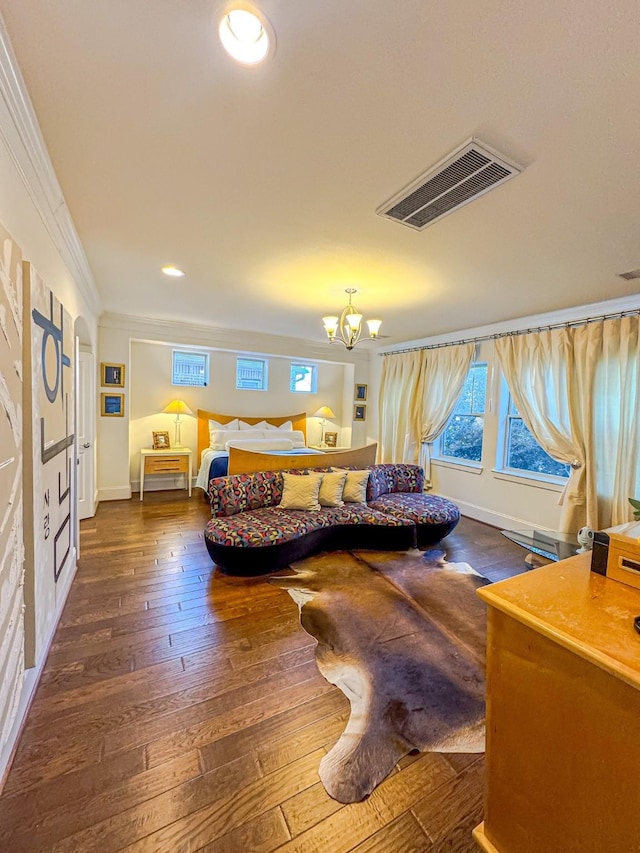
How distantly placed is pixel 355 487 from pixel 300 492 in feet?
2.14

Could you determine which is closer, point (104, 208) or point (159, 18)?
point (159, 18)

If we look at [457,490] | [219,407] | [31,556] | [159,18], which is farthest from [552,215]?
[219,407]

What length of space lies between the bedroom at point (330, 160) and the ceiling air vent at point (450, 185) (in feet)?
0.19

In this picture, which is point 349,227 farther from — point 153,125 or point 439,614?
point 439,614

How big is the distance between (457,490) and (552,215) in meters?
3.80

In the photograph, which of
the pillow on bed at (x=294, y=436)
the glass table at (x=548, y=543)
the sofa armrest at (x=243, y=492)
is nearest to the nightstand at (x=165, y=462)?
the pillow on bed at (x=294, y=436)

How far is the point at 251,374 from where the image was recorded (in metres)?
6.43

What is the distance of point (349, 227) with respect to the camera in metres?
2.20

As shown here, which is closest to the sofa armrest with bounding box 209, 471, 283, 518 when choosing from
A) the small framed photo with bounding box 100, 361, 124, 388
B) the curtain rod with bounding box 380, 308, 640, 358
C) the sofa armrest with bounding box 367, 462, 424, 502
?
the sofa armrest with bounding box 367, 462, 424, 502

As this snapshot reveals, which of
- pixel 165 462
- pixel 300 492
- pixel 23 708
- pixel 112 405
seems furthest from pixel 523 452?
pixel 112 405

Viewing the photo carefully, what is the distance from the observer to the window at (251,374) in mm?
6314

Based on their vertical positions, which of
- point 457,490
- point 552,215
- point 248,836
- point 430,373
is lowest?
point 248,836

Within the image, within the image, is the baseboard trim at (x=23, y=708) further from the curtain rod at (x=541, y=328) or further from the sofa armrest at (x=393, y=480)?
the curtain rod at (x=541, y=328)

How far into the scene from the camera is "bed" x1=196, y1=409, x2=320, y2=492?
545cm
